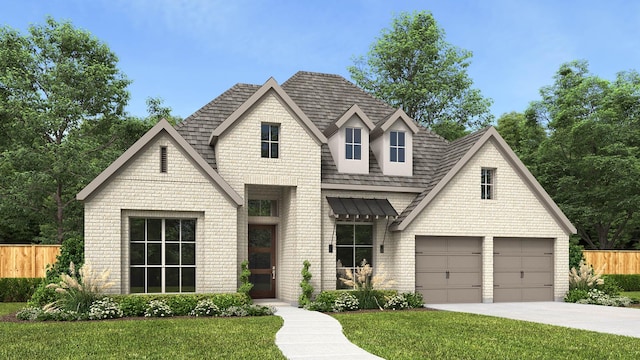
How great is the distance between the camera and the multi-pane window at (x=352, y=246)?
2159 centimetres

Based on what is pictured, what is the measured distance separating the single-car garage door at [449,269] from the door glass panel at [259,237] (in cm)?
543

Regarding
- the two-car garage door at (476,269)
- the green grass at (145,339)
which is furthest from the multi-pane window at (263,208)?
the green grass at (145,339)

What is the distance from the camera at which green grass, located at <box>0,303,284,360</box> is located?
1096cm

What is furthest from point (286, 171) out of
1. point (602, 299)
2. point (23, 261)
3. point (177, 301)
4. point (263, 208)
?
point (602, 299)

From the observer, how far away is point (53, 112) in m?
29.2

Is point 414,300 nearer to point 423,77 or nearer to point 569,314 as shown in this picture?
point 569,314

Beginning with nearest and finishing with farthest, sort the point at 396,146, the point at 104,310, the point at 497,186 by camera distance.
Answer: the point at 104,310 < the point at 497,186 < the point at 396,146

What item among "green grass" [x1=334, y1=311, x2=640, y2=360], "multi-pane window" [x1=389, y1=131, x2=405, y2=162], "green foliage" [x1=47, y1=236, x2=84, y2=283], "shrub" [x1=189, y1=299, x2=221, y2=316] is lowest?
"shrub" [x1=189, y1=299, x2=221, y2=316]

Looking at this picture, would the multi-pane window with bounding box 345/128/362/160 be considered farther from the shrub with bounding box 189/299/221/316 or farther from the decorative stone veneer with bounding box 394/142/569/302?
the shrub with bounding box 189/299/221/316

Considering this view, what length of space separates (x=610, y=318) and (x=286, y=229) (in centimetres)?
1050

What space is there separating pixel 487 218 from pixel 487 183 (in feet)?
4.55

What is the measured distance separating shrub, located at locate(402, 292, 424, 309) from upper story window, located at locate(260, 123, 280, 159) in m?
6.51

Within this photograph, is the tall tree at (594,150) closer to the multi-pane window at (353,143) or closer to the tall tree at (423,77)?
the tall tree at (423,77)

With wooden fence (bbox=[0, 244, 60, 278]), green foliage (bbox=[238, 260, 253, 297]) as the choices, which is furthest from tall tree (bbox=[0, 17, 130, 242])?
green foliage (bbox=[238, 260, 253, 297])
